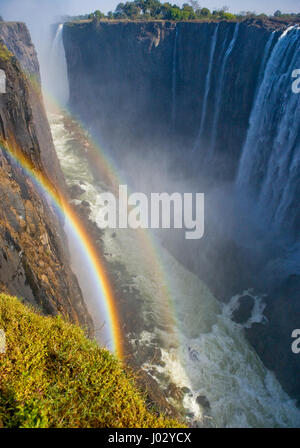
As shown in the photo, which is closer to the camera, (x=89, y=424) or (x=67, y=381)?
(x=89, y=424)

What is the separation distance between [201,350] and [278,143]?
44.7ft

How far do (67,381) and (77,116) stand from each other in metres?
44.3

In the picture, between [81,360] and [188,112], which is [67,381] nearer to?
[81,360]

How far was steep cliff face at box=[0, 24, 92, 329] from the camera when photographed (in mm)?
7770

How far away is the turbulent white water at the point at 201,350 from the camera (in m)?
12.9

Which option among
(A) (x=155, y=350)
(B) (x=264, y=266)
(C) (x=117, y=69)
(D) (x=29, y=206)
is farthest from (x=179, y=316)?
(C) (x=117, y=69)

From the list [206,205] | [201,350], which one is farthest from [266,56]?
[201,350]

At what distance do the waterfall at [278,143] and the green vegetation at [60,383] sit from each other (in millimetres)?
17612

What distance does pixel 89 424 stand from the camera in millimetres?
3336

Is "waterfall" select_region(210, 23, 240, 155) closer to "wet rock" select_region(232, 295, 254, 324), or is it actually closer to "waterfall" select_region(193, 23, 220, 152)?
"waterfall" select_region(193, 23, 220, 152)

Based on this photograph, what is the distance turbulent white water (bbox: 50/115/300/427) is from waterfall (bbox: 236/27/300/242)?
6391 mm

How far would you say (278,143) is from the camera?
19031 mm

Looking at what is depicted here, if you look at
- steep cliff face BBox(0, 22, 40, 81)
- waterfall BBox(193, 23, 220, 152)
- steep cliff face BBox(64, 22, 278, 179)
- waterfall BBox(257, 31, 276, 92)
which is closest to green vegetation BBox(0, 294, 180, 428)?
waterfall BBox(257, 31, 276, 92)
